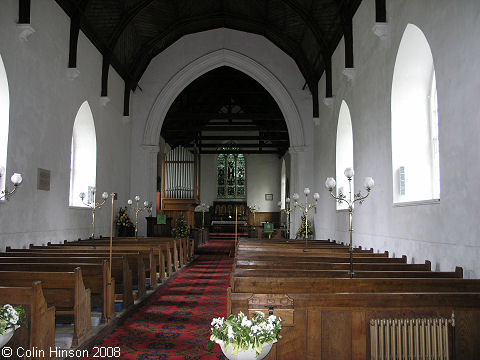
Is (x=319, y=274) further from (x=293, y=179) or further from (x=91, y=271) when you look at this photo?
(x=293, y=179)

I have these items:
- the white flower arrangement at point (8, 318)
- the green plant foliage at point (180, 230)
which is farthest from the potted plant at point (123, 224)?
the white flower arrangement at point (8, 318)

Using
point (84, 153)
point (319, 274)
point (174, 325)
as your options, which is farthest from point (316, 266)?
point (84, 153)

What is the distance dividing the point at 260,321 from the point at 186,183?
60.6 ft

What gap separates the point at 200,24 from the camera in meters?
14.1

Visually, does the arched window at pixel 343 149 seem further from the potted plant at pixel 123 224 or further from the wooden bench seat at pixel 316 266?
the potted plant at pixel 123 224

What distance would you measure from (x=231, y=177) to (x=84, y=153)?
1641cm

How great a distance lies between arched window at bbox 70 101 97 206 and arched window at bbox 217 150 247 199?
16.1m

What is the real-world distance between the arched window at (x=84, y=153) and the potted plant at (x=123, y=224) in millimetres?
2033

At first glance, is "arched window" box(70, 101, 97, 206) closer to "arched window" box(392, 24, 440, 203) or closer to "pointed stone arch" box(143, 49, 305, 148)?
"pointed stone arch" box(143, 49, 305, 148)

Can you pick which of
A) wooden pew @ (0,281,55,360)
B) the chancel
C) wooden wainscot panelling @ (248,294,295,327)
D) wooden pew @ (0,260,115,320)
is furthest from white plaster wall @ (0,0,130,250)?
wooden wainscot panelling @ (248,294,295,327)

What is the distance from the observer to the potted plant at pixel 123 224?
1288 cm

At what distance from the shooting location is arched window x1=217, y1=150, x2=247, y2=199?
27.1 m

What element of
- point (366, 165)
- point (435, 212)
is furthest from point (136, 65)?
point (435, 212)

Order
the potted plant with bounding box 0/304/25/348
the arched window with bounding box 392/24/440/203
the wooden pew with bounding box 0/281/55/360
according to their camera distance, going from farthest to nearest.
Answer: the arched window with bounding box 392/24/440/203 → the wooden pew with bounding box 0/281/55/360 → the potted plant with bounding box 0/304/25/348
